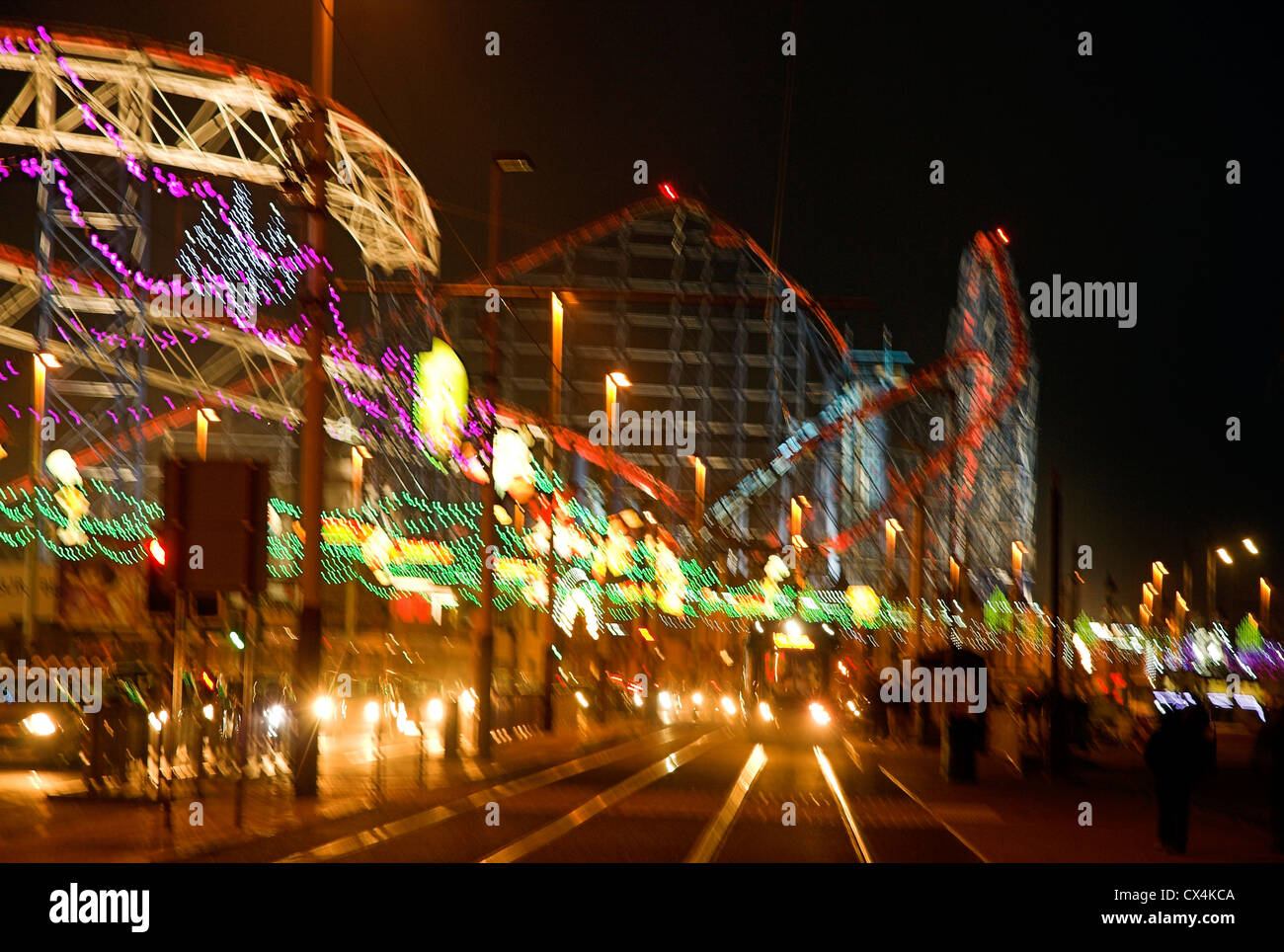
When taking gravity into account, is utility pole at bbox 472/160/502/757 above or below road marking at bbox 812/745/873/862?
above

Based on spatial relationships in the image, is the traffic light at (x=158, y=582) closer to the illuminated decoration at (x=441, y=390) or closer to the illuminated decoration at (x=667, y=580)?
the illuminated decoration at (x=441, y=390)

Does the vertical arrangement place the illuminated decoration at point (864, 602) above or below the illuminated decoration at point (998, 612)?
above

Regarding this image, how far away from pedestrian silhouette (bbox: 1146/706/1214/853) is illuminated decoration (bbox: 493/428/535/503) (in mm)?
13673

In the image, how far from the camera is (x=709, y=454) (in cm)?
6462

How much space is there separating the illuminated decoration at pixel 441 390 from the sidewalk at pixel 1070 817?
8241 millimetres

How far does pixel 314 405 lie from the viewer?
18812 mm

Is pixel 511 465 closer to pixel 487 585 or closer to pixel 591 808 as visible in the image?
pixel 487 585

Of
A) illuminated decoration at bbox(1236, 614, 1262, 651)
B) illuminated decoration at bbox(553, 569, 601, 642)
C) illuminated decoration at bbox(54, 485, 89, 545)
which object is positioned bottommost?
illuminated decoration at bbox(1236, 614, 1262, 651)

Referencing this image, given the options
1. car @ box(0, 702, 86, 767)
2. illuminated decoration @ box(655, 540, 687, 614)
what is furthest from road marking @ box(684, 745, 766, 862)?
illuminated decoration @ box(655, 540, 687, 614)

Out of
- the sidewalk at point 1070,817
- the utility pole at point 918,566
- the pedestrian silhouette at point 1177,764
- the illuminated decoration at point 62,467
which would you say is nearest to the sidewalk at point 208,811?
the sidewalk at point 1070,817

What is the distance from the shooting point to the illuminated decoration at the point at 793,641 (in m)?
40.5

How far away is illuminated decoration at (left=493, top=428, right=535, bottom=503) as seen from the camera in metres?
27.3

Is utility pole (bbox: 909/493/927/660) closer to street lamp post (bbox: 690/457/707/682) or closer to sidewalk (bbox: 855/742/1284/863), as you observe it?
sidewalk (bbox: 855/742/1284/863)
